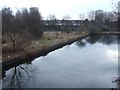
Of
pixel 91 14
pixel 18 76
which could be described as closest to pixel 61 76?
pixel 18 76

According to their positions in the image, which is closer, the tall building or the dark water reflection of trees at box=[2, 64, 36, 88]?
the dark water reflection of trees at box=[2, 64, 36, 88]

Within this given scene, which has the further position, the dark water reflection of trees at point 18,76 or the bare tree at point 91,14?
the bare tree at point 91,14

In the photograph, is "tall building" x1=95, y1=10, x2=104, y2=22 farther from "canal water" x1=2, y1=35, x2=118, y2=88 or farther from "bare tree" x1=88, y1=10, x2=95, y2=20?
"canal water" x1=2, y1=35, x2=118, y2=88

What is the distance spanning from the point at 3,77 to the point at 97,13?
6136cm

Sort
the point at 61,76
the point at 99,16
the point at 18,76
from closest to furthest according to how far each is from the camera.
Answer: the point at 61,76 < the point at 18,76 < the point at 99,16

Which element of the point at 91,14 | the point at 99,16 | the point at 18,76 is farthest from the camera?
the point at 91,14

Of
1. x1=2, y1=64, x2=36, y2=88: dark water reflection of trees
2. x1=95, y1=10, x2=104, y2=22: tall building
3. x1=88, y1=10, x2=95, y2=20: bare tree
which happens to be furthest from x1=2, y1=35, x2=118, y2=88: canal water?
x1=88, y1=10, x2=95, y2=20: bare tree

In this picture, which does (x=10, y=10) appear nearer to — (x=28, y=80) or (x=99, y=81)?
(x=28, y=80)

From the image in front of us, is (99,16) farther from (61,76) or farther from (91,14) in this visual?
(61,76)

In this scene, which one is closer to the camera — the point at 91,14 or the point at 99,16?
the point at 99,16

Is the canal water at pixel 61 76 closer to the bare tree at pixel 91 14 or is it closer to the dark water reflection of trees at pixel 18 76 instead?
the dark water reflection of trees at pixel 18 76

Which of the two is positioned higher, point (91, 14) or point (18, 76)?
point (91, 14)

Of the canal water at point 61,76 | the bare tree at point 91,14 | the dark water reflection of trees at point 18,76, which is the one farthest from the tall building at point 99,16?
the dark water reflection of trees at point 18,76

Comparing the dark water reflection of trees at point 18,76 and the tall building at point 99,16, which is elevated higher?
Result: the tall building at point 99,16
